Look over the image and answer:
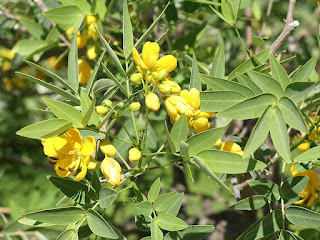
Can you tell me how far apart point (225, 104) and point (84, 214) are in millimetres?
337

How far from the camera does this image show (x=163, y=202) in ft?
2.67

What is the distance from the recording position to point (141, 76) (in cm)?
82

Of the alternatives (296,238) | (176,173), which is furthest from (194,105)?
(176,173)

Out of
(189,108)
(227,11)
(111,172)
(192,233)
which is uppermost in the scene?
(227,11)

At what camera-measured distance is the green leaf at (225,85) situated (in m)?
0.78

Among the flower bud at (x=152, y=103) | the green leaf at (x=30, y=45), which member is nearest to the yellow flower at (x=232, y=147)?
the flower bud at (x=152, y=103)

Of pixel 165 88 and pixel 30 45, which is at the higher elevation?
pixel 165 88

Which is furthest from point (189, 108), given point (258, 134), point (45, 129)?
point (45, 129)

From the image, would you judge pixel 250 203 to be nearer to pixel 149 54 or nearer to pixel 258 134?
pixel 258 134

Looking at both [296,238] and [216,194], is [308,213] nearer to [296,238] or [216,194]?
[296,238]

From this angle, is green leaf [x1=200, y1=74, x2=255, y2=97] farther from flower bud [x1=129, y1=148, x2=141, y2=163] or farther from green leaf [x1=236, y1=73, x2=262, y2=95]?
flower bud [x1=129, y1=148, x2=141, y2=163]

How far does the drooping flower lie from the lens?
2.58 feet

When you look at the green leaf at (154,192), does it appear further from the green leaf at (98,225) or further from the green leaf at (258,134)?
the green leaf at (258,134)

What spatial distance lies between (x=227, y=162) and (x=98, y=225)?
0.85 ft
